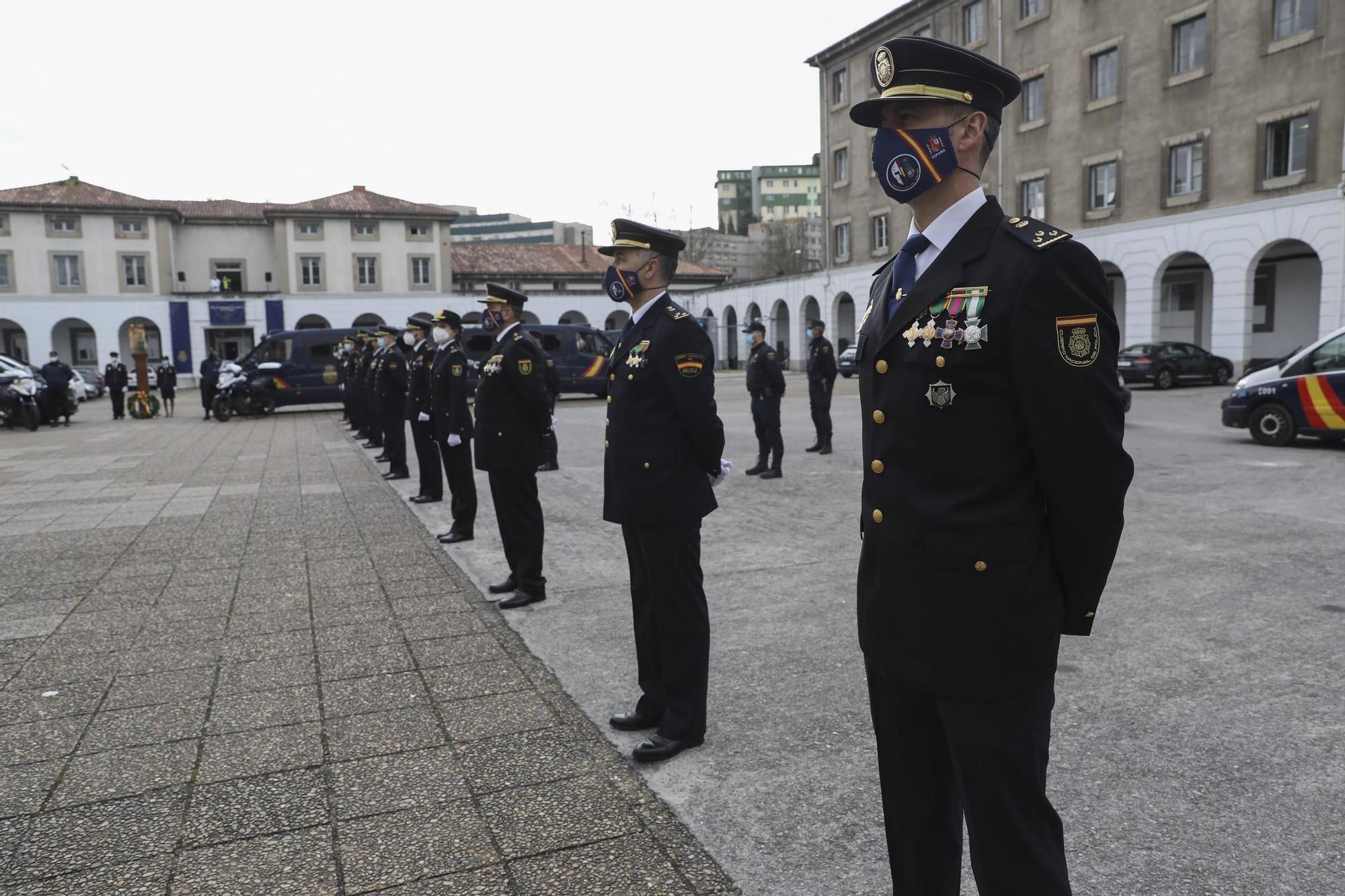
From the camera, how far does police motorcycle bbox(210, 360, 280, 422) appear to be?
79.4 feet

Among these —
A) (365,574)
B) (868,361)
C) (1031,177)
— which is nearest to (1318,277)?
(1031,177)

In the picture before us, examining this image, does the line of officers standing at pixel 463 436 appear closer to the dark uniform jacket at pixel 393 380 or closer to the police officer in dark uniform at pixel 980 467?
the dark uniform jacket at pixel 393 380

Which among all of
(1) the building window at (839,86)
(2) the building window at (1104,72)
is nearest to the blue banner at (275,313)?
(1) the building window at (839,86)

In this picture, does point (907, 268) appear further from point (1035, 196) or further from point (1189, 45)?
point (1035, 196)

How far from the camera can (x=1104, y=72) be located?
103 ft

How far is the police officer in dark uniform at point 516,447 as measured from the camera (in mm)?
6188

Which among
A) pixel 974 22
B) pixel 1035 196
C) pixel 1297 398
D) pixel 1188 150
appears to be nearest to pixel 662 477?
pixel 1297 398

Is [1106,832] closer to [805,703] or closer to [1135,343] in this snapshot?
[805,703]

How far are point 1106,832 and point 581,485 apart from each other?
8.80m

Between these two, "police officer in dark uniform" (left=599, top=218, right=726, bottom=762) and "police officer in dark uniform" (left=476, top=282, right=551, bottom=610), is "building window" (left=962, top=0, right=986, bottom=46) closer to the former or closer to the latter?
"police officer in dark uniform" (left=476, top=282, right=551, bottom=610)

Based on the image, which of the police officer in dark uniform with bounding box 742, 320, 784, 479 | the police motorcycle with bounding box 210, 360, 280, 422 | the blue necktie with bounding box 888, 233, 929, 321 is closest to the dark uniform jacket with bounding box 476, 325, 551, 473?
the blue necktie with bounding box 888, 233, 929, 321

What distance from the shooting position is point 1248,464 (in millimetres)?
11641

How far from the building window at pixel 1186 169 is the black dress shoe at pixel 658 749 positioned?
3033cm

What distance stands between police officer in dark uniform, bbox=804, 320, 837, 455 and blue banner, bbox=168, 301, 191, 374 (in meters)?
46.8
